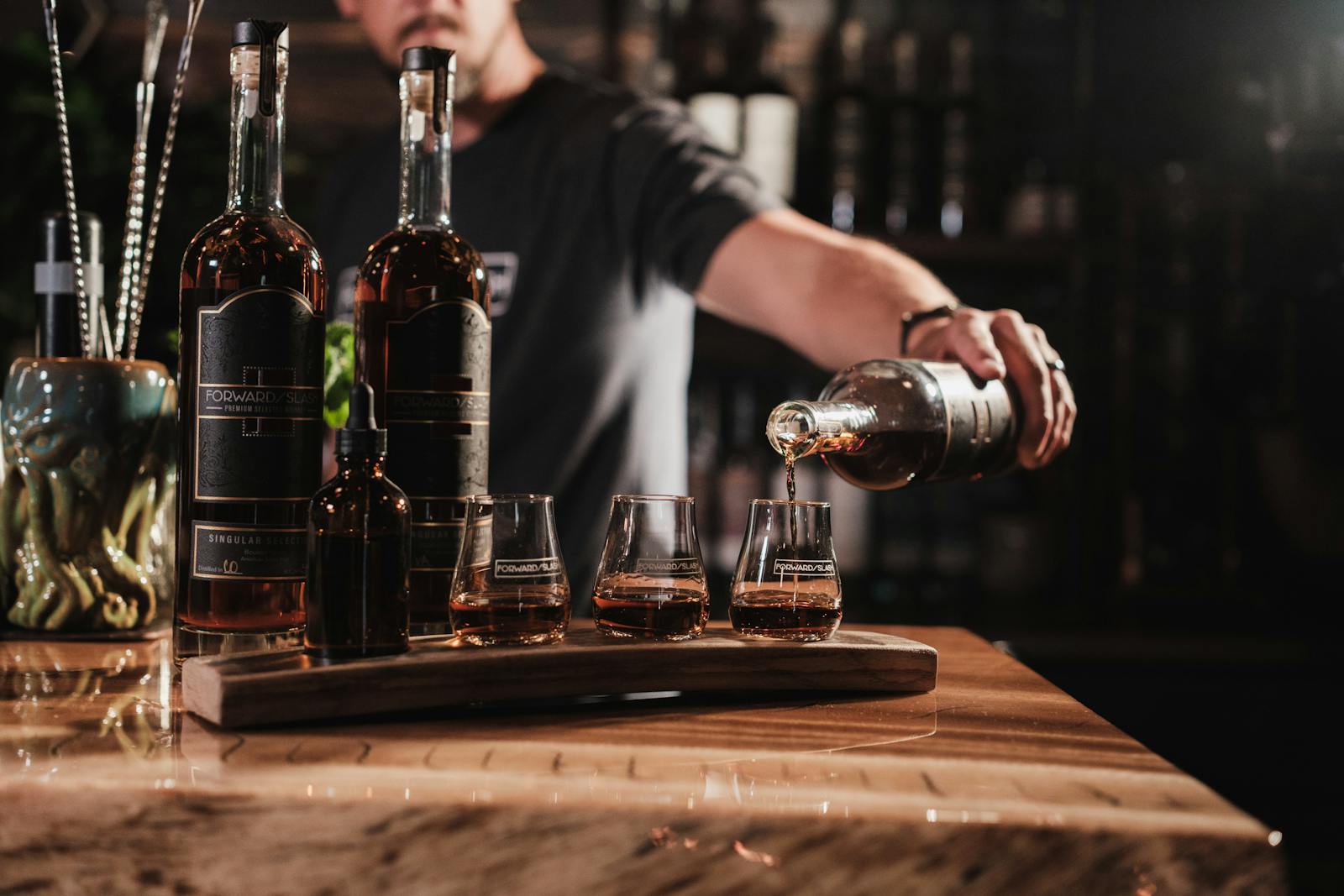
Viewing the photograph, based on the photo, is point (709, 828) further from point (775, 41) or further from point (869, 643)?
point (775, 41)

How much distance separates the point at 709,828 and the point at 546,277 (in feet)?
4.23

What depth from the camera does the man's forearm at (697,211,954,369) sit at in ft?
4.25

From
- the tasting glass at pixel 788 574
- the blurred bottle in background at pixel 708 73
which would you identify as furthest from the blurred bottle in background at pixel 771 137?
the tasting glass at pixel 788 574

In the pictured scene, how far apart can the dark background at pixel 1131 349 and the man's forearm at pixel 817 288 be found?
3.12 ft

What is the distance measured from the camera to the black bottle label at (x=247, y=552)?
0.81 meters

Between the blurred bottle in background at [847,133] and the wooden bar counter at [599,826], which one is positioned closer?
the wooden bar counter at [599,826]

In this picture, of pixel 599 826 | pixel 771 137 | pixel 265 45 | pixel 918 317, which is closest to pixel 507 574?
pixel 599 826

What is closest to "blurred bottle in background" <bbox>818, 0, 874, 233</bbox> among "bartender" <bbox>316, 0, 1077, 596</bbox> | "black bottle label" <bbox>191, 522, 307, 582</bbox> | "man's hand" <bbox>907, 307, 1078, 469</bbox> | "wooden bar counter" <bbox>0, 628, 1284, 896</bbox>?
"bartender" <bbox>316, 0, 1077, 596</bbox>

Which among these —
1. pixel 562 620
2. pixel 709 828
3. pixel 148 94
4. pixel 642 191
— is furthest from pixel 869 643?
pixel 642 191

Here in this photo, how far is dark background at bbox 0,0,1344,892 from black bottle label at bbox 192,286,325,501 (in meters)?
1.66

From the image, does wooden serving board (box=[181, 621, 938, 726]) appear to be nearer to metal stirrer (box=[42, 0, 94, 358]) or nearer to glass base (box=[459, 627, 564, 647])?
glass base (box=[459, 627, 564, 647])

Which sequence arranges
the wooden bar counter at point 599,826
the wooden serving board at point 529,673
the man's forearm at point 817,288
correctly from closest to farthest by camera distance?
the wooden bar counter at point 599,826 < the wooden serving board at point 529,673 < the man's forearm at point 817,288

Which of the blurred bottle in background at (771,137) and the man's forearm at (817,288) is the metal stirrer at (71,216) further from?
the blurred bottle in background at (771,137)

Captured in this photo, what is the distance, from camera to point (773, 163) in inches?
94.2
